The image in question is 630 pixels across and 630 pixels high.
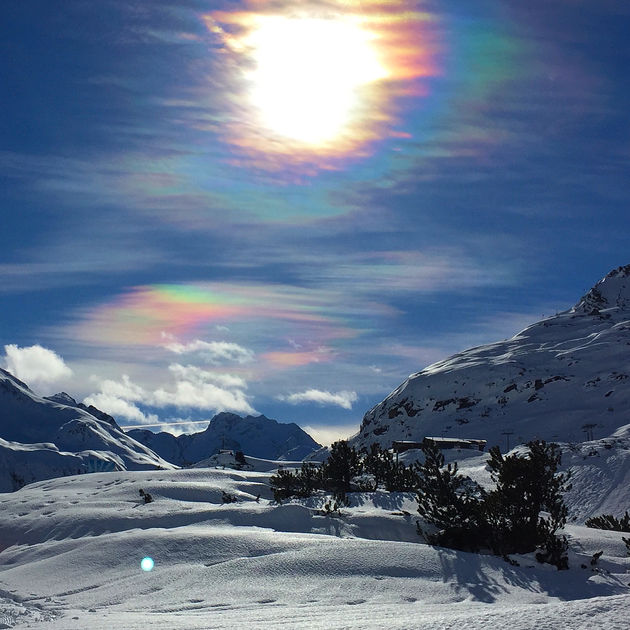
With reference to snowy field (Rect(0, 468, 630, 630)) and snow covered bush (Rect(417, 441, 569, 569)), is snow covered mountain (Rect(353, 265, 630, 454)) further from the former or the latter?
snowy field (Rect(0, 468, 630, 630))

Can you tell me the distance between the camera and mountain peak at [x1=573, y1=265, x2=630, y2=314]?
15195 cm

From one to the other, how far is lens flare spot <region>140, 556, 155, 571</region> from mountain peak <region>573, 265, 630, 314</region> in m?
150

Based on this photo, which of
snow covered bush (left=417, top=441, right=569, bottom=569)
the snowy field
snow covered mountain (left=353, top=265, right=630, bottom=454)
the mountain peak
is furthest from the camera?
the mountain peak

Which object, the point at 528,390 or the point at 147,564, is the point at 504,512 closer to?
the point at 147,564

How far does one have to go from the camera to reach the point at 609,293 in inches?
6245

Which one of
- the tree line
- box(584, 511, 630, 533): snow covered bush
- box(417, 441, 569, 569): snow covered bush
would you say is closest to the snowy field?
the tree line

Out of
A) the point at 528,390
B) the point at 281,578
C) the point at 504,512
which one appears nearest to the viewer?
the point at 281,578

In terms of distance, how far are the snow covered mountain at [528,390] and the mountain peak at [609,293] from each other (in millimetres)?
15413

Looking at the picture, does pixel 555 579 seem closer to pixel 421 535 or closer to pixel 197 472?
pixel 421 535

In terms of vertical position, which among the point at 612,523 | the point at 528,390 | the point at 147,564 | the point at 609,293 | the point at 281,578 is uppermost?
the point at 609,293

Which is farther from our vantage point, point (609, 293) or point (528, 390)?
point (609, 293)

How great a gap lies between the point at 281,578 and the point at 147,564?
325cm

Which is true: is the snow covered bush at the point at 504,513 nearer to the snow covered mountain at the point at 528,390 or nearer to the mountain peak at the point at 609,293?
the snow covered mountain at the point at 528,390

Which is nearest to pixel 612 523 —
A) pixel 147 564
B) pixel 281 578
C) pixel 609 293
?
pixel 281 578
